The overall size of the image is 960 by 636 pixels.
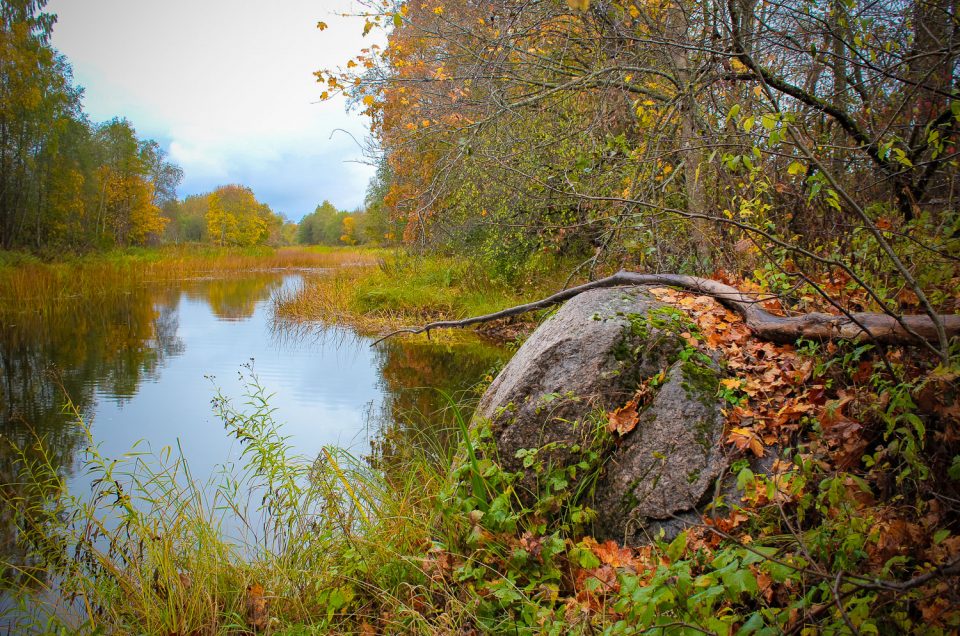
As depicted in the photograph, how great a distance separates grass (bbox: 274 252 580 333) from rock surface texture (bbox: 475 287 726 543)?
7064mm

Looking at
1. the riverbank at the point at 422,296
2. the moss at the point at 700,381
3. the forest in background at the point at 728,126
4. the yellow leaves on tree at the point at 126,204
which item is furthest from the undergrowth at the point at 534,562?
the yellow leaves on tree at the point at 126,204

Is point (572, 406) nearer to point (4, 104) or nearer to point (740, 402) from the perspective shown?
point (740, 402)

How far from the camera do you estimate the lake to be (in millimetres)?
5883

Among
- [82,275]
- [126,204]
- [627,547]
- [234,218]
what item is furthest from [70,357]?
[234,218]

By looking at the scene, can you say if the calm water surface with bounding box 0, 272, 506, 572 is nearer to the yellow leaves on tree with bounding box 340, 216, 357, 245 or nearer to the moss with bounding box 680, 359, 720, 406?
the moss with bounding box 680, 359, 720, 406

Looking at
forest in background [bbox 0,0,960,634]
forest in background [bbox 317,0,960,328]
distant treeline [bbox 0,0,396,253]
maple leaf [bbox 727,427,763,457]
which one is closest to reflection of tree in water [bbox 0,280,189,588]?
forest in background [bbox 0,0,960,634]

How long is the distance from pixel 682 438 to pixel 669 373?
42 centimetres

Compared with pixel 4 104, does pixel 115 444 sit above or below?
below

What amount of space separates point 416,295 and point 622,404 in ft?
33.7

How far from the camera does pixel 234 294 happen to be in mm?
20016

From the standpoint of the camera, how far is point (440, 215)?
1195cm

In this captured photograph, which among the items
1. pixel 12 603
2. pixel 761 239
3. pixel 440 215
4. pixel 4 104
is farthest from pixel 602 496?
pixel 4 104

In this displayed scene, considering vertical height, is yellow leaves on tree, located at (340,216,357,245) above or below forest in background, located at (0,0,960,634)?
above

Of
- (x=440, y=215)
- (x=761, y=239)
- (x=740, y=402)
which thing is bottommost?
(x=740, y=402)
